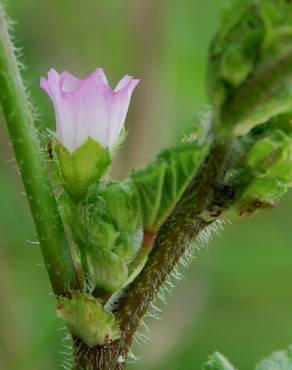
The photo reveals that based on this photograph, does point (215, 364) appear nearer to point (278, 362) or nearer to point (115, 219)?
point (278, 362)

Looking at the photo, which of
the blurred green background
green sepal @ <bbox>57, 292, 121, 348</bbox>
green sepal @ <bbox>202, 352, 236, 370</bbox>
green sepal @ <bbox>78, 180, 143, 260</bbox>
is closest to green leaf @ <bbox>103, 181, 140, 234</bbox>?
green sepal @ <bbox>78, 180, 143, 260</bbox>

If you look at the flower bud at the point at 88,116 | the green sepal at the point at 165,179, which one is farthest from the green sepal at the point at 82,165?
the green sepal at the point at 165,179

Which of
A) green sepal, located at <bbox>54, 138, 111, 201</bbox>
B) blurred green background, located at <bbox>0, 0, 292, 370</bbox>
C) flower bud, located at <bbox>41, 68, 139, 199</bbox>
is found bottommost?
blurred green background, located at <bbox>0, 0, 292, 370</bbox>

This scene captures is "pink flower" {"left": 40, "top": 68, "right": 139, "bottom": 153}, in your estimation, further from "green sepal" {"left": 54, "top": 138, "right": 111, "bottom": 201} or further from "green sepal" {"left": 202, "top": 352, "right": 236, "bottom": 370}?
"green sepal" {"left": 202, "top": 352, "right": 236, "bottom": 370}

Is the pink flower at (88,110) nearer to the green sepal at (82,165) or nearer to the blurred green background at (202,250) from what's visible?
the green sepal at (82,165)

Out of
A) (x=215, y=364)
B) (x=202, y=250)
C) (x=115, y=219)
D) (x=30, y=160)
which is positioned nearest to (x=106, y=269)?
(x=115, y=219)

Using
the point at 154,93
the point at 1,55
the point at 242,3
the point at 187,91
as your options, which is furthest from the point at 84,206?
the point at 187,91
